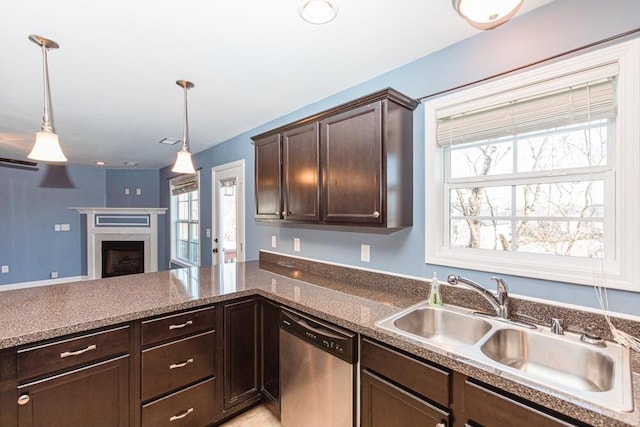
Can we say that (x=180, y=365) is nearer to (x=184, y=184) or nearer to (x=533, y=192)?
(x=533, y=192)

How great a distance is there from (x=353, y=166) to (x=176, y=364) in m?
1.62

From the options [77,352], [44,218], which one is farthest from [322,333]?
[44,218]

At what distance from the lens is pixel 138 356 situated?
1.67 meters

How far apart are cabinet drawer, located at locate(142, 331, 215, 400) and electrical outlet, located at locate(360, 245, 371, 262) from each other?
116 centimetres

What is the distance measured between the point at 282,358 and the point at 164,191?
5.32 meters

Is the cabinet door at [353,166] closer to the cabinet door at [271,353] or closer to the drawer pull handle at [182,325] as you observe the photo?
the cabinet door at [271,353]

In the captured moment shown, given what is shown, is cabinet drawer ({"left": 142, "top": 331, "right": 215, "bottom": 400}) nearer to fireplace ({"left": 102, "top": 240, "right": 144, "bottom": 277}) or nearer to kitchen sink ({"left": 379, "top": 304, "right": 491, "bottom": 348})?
kitchen sink ({"left": 379, "top": 304, "right": 491, "bottom": 348})

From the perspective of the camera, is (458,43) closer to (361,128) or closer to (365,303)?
(361,128)

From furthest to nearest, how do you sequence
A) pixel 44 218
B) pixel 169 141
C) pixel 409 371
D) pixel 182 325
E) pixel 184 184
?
1. pixel 44 218
2. pixel 184 184
3. pixel 169 141
4. pixel 182 325
5. pixel 409 371

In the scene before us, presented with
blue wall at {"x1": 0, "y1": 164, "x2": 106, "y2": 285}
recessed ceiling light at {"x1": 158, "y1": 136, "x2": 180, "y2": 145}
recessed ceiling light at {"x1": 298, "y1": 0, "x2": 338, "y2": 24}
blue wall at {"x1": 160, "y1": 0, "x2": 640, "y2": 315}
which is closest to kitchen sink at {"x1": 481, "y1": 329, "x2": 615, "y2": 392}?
blue wall at {"x1": 160, "y1": 0, "x2": 640, "y2": 315}

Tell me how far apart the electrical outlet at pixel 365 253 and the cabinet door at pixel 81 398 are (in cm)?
159

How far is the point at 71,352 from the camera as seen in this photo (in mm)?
1462

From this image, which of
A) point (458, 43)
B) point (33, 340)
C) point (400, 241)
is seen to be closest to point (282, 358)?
point (400, 241)

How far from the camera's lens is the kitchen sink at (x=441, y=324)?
1524 mm
